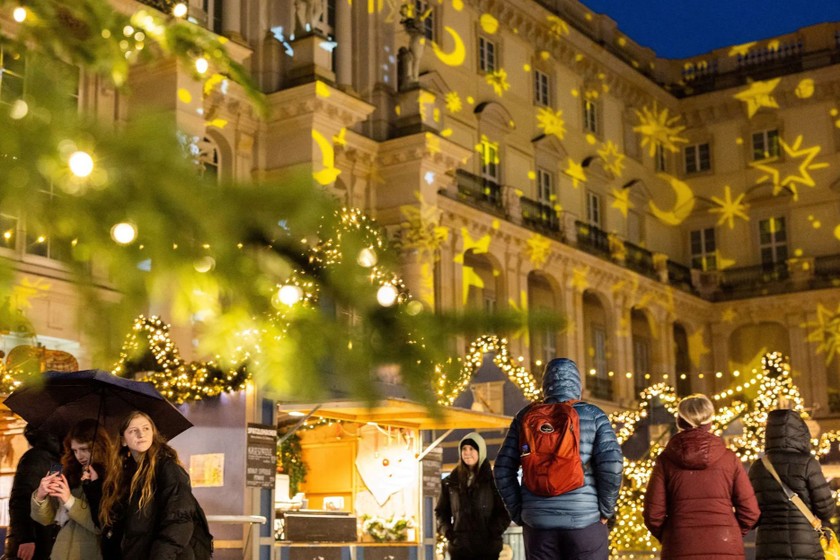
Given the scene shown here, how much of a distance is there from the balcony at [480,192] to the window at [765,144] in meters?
10.9

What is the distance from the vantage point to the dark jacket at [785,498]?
702cm

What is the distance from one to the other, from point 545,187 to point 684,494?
2442 cm

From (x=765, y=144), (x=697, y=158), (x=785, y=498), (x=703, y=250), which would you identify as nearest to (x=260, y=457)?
(x=785, y=498)

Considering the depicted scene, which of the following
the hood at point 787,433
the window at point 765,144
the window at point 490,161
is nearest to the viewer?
the hood at point 787,433

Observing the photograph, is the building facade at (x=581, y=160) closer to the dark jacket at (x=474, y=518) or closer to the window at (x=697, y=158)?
the window at (x=697, y=158)

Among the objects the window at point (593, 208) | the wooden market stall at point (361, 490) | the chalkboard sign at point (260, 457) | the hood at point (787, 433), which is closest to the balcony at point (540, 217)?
the window at point (593, 208)

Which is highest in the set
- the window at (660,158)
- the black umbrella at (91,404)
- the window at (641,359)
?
the window at (660,158)

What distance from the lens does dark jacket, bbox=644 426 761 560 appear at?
5.95 m

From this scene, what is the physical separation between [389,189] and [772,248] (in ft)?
52.7

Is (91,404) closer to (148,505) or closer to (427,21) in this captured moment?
(148,505)

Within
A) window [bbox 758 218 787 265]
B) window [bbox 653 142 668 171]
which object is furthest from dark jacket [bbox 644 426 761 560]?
window [bbox 653 142 668 171]

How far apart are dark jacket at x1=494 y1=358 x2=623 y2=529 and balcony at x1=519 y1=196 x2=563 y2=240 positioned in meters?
22.1

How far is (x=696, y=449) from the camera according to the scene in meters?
6.04

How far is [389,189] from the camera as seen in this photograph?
22.5 meters
